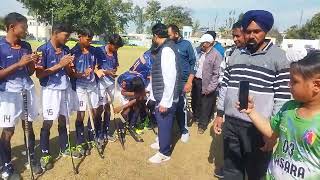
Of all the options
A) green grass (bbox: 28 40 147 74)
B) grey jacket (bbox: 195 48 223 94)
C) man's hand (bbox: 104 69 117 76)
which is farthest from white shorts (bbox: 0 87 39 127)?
green grass (bbox: 28 40 147 74)

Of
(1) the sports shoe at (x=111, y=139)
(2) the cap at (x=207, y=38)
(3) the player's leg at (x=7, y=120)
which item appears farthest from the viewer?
(2) the cap at (x=207, y=38)

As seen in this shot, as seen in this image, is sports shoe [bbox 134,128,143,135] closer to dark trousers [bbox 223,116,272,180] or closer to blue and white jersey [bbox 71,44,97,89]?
blue and white jersey [bbox 71,44,97,89]

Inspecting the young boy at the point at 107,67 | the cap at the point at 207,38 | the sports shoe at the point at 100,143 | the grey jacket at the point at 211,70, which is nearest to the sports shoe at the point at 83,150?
the sports shoe at the point at 100,143

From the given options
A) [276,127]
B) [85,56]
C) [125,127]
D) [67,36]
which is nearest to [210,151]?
[125,127]

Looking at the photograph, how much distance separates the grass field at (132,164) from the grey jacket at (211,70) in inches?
45.6

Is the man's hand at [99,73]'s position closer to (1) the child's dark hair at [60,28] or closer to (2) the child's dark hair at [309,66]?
(1) the child's dark hair at [60,28]

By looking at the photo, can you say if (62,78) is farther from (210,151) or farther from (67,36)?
(210,151)

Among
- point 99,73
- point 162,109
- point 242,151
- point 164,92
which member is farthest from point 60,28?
point 242,151

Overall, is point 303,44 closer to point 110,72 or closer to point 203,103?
point 203,103

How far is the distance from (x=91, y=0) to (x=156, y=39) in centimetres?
4999

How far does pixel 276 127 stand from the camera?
273 cm

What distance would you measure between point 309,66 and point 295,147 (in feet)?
1.86

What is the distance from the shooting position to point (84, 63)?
5.49 meters

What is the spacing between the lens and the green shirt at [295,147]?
7.70 ft
